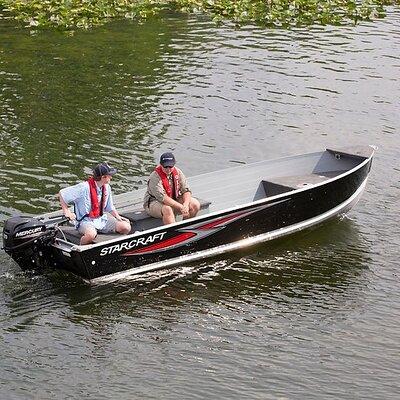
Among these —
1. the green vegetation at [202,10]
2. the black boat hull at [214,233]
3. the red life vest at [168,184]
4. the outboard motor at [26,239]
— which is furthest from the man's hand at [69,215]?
the green vegetation at [202,10]

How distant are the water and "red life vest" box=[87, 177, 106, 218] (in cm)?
109

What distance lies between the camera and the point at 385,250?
1727 cm

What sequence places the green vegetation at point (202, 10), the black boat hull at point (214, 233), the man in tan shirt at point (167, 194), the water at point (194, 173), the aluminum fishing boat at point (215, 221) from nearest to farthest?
1. the water at point (194, 173)
2. the aluminum fishing boat at point (215, 221)
3. the black boat hull at point (214, 233)
4. the man in tan shirt at point (167, 194)
5. the green vegetation at point (202, 10)

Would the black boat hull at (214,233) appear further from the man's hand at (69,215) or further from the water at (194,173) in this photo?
the man's hand at (69,215)

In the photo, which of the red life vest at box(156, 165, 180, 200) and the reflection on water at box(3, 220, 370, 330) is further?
the red life vest at box(156, 165, 180, 200)

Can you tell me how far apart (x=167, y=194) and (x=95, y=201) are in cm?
139

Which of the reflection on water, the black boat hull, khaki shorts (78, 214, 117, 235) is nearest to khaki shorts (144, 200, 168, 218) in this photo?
the black boat hull

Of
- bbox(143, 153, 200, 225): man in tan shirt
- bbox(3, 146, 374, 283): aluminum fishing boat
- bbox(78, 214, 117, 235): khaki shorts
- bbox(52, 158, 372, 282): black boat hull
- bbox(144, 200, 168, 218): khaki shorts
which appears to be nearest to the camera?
bbox(3, 146, 374, 283): aluminum fishing boat

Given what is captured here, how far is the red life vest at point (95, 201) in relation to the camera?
1549 cm

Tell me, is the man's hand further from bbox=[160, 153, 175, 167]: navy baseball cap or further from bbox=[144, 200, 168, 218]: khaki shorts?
bbox=[160, 153, 175, 167]: navy baseball cap

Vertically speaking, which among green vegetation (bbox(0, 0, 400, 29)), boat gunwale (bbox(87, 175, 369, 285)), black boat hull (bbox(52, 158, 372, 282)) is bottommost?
boat gunwale (bbox(87, 175, 369, 285))

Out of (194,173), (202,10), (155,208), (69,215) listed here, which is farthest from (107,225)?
(202,10)

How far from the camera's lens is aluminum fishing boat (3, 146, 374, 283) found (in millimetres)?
15117

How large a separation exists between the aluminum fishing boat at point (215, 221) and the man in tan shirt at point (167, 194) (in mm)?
331
